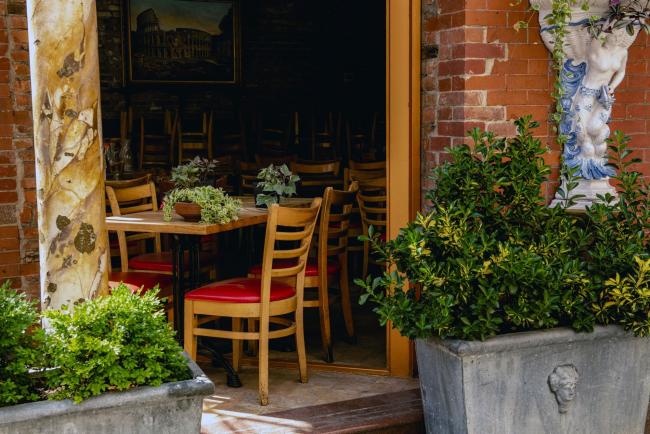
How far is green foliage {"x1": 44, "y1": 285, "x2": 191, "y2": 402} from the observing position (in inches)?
112

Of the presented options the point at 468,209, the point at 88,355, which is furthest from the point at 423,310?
the point at 88,355

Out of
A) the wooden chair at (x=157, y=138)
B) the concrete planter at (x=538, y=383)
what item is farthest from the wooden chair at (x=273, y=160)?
the concrete planter at (x=538, y=383)

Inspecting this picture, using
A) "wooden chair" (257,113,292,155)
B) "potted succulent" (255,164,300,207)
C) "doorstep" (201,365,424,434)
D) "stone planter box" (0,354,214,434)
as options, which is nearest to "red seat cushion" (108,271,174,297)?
"doorstep" (201,365,424,434)

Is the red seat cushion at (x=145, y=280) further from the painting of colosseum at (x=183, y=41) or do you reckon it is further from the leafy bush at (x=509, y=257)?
the painting of colosseum at (x=183, y=41)

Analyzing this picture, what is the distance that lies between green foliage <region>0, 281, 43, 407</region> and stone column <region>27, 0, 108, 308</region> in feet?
0.47

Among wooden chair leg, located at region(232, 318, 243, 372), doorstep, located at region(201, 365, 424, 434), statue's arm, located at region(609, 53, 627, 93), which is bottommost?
doorstep, located at region(201, 365, 424, 434)

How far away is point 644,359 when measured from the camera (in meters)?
3.83

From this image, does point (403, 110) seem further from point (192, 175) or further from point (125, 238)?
point (125, 238)

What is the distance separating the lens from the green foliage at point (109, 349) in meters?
2.85

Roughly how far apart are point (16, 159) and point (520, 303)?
2506 millimetres

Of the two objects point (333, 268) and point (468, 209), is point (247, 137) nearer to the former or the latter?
point (333, 268)

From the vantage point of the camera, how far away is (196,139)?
415 inches

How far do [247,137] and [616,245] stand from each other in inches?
293

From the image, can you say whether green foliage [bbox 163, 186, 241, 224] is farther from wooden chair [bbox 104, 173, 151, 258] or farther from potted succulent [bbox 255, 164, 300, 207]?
wooden chair [bbox 104, 173, 151, 258]
